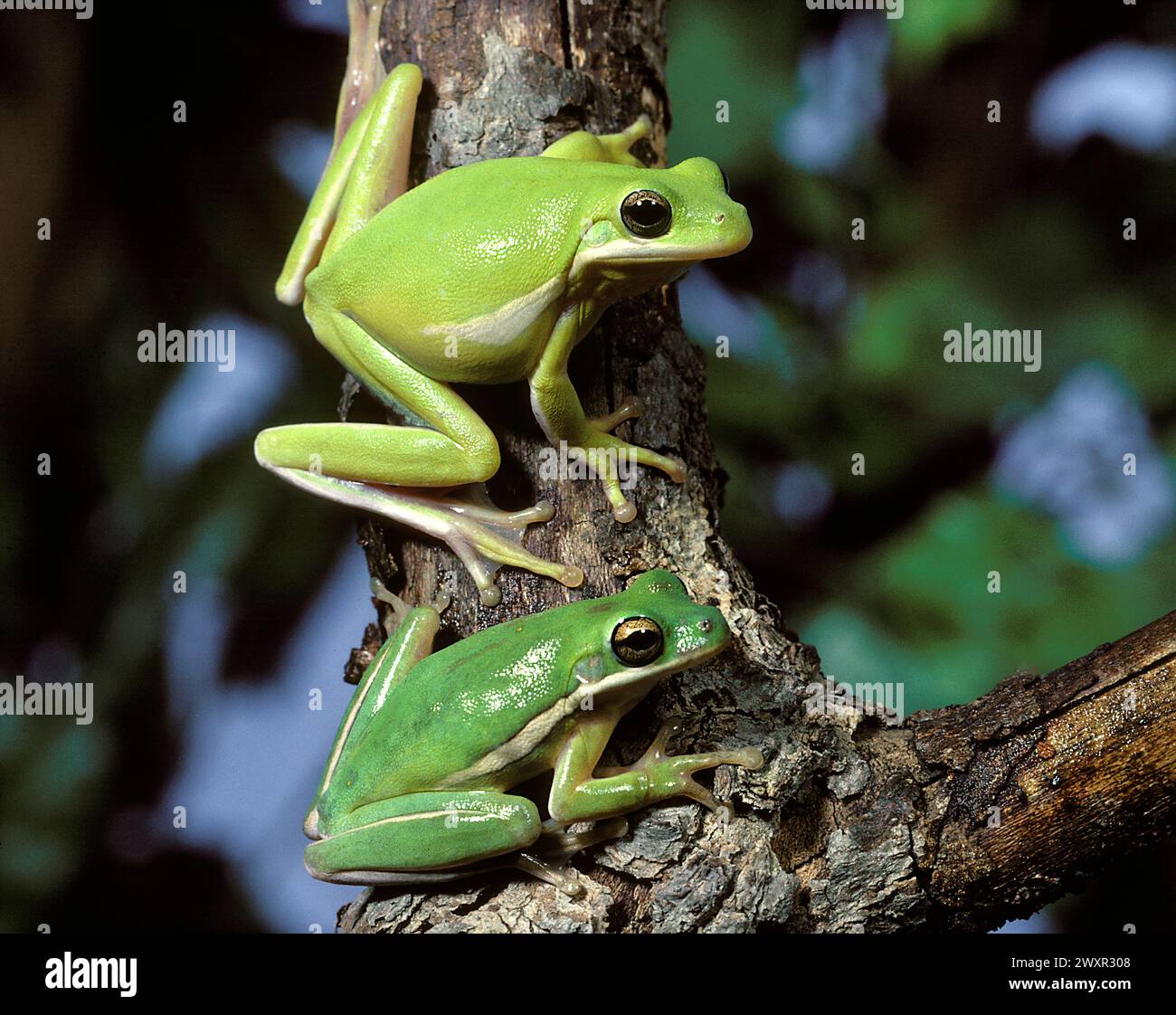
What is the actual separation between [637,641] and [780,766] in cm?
38

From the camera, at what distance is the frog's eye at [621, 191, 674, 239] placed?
2.09 m

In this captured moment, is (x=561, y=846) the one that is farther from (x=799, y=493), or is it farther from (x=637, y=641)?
(x=799, y=493)

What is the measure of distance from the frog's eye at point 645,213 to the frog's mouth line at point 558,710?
0.84 meters

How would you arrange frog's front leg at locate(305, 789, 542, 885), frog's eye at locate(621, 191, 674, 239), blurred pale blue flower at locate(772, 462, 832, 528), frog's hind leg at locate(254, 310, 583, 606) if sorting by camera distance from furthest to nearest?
1. blurred pale blue flower at locate(772, 462, 832, 528)
2. frog's hind leg at locate(254, 310, 583, 606)
3. frog's eye at locate(621, 191, 674, 239)
4. frog's front leg at locate(305, 789, 542, 885)

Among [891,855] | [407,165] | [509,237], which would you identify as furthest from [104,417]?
[891,855]

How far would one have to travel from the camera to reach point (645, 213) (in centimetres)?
210

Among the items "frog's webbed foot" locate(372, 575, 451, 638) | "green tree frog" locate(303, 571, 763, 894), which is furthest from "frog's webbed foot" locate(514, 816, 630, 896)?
"frog's webbed foot" locate(372, 575, 451, 638)

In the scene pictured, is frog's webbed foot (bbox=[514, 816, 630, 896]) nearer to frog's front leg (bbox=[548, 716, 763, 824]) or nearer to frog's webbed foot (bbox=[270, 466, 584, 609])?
frog's front leg (bbox=[548, 716, 763, 824])

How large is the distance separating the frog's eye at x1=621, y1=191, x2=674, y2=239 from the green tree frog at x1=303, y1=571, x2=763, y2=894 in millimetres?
745

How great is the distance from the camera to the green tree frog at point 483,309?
2.13 metres

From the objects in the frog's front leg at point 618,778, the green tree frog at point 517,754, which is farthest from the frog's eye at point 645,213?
the frog's front leg at point 618,778

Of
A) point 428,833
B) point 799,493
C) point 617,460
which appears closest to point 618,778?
point 428,833
